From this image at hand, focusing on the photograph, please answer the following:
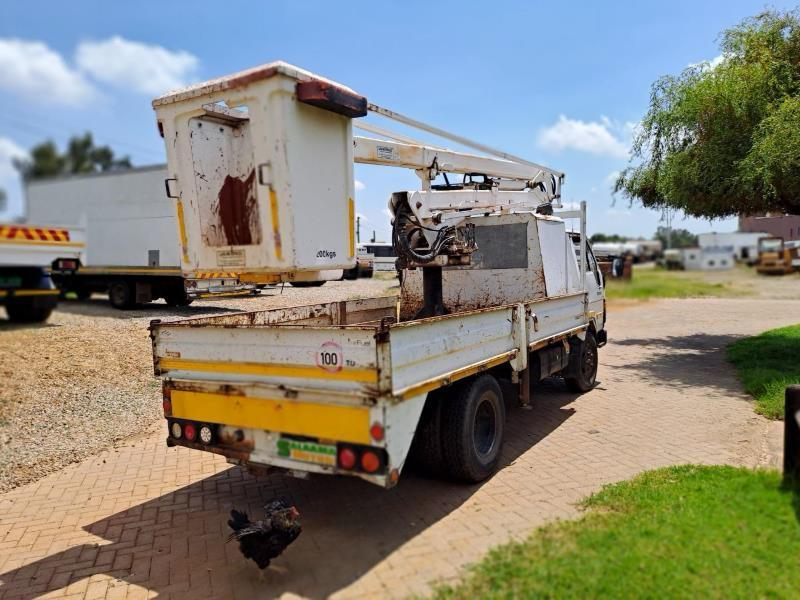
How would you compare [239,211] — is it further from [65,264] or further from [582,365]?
[582,365]

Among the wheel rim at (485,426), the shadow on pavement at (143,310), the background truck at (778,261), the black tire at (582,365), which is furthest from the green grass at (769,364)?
the background truck at (778,261)

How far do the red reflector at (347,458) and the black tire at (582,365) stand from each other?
458 cm

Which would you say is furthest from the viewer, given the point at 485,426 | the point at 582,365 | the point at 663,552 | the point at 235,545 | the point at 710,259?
Result: the point at 710,259

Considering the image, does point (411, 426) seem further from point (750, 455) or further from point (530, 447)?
point (750, 455)

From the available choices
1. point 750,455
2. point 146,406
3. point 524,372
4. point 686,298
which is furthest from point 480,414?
point 686,298

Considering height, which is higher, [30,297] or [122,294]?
[30,297]

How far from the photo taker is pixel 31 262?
2494 mm

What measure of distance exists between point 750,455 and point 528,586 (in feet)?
10.9

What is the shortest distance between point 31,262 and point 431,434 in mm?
3026

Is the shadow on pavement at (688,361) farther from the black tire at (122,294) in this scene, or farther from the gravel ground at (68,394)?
the black tire at (122,294)

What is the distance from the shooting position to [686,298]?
24.1 m

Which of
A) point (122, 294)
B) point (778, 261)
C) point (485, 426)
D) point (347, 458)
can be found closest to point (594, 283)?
point (485, 426)

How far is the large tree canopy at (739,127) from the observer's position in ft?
26.7

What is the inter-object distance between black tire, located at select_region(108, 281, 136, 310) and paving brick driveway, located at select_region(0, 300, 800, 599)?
7592 millimetres
